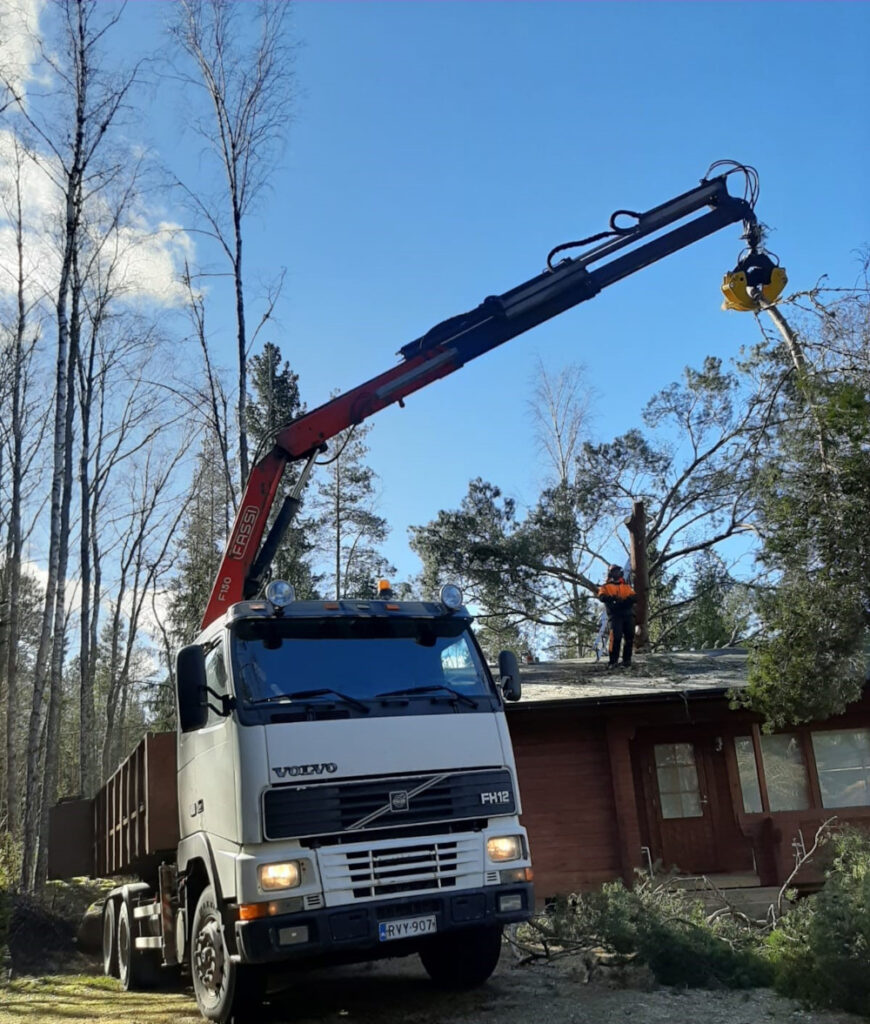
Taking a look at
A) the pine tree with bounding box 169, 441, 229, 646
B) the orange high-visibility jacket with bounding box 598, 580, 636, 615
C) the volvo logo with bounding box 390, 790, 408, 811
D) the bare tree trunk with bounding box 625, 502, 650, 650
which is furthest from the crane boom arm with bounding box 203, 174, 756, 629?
the pine tree with bounding box 169, 441, 229, 646

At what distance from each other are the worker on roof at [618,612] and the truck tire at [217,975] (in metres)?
9.29

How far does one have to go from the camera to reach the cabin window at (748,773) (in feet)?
47.9

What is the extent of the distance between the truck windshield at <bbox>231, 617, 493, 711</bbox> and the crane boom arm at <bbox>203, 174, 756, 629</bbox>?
102 inches

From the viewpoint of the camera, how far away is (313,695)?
20.3 feet

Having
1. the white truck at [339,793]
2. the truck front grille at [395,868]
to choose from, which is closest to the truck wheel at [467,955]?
the white truck at [339,793]

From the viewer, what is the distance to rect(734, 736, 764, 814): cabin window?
14.6m

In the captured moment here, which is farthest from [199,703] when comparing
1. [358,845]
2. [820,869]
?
[820,869]

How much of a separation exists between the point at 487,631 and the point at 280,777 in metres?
20.4

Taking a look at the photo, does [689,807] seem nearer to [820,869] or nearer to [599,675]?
[599,675]

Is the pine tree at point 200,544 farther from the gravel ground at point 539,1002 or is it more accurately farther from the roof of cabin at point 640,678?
the gravel ground at point 539,1002

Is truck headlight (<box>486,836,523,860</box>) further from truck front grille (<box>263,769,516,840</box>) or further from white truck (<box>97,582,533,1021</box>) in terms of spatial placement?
truck front grille (<box>263,769,516,840</box>)

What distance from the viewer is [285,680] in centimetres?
625

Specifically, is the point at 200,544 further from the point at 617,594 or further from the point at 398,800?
the point at 398,800

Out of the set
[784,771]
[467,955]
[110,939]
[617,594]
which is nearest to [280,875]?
[467,955]
